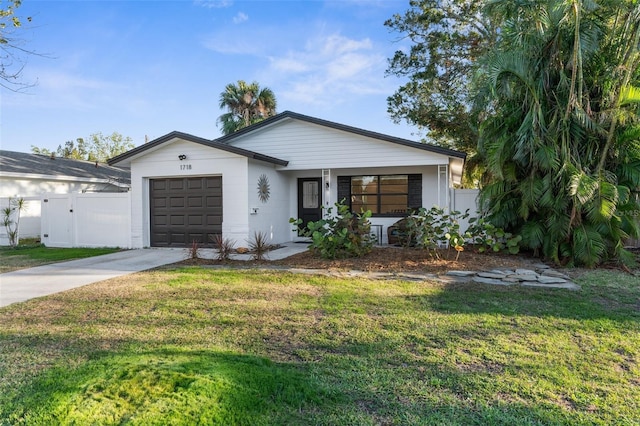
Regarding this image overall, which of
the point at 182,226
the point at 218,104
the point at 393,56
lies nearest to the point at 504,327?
the point at 182,226

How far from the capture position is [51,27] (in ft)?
28.3

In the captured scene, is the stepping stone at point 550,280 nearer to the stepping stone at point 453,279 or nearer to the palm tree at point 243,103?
the stepping stone at point 453,279

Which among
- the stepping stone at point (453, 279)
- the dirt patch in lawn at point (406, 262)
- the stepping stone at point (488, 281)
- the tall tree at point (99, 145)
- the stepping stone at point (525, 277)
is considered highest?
the tall tree at point (99, 145)

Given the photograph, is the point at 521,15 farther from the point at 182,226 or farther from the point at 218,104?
the point at 218,104

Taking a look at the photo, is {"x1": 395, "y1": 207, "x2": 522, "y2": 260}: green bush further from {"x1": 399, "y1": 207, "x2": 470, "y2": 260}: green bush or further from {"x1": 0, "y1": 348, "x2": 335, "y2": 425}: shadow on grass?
{"x1": 0, "y1": 348, "x2": 335, "y2": 425}: shadow on grass

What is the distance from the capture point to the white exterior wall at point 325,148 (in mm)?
11359

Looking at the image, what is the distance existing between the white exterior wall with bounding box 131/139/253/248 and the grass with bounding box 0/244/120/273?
4.09ft

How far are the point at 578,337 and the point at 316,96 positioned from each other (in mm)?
16501

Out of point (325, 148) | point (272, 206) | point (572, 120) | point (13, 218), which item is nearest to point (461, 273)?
point (572, 120)

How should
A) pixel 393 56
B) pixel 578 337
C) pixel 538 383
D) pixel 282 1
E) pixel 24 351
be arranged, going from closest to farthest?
pixel 538 383
pixel 24 351
pixel 578 337
pixel 282 1
pixel 393 56

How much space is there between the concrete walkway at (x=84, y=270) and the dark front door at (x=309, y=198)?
2.11 meters

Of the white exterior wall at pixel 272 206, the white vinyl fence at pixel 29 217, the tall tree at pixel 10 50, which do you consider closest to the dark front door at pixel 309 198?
the white exterior wall at pixel 272 206

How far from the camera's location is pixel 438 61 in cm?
1638

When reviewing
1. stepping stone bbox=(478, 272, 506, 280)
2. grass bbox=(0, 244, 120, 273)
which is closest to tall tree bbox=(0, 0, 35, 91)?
grass bbox=(0, 244, 120, 273)
